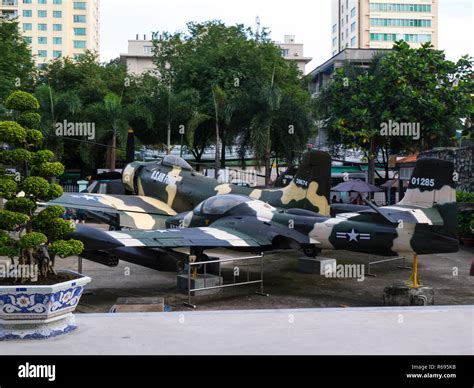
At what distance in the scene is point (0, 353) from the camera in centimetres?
654

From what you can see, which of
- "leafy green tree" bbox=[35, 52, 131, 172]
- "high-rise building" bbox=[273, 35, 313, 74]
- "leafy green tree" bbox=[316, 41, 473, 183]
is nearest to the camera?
"leafy green tree" bbox=[316, 41, 473, 183]

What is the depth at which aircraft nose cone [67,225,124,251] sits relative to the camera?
1080 cm

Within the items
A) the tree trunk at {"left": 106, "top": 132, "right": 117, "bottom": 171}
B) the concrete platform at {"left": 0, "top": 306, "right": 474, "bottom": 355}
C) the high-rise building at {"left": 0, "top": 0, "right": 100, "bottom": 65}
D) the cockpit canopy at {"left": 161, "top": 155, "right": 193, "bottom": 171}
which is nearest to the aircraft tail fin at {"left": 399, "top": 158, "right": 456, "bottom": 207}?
the concrete platform at {"left": 0, "top": 306, "right": 474, "bottom": 355}

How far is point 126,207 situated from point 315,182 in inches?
309

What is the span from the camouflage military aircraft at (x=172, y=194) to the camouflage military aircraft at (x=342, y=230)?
2.02 meters

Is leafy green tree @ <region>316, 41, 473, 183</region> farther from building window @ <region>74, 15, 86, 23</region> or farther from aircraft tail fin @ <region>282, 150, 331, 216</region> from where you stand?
building window @ <region>74, 15, 86, 23</region>

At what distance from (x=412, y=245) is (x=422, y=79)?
22.0 metres

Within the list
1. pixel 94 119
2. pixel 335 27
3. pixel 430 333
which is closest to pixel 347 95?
pixel 94 119

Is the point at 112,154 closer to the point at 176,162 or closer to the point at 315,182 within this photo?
the point at 176,162

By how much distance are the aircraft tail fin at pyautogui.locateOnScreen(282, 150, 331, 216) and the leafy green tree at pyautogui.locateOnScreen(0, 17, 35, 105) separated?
20657mm

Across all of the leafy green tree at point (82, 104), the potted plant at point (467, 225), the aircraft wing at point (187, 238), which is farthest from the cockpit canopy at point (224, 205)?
the leafy green tree at point (82, 104)

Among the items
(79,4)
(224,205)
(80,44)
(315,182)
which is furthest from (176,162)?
(79,4)
